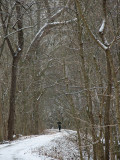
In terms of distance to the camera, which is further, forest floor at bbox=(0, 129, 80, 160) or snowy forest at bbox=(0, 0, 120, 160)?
forest floor at bbox=(0, 129, 80, 160)

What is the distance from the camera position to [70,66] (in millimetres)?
9008

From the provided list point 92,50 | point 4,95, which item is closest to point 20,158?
point 92,50

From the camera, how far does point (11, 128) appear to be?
50.5 ft

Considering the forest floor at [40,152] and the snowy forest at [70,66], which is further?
the forest floor at [40,152]

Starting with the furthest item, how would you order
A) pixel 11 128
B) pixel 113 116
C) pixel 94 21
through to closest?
1. pixel 11 128
2. pixel 113 116
3. pixel 94 21

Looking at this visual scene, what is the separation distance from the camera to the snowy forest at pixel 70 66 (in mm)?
5316

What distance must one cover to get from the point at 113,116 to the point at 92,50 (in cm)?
215

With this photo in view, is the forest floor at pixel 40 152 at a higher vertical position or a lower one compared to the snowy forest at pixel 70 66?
lower

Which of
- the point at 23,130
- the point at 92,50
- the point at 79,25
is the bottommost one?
the point at 23,130

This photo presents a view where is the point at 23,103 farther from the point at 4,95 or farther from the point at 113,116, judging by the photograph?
the point at 113,116

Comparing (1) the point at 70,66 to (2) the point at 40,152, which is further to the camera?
(2) the point at 40,152

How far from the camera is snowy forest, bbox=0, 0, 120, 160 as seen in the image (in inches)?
209

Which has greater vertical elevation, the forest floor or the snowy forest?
the snowy forest

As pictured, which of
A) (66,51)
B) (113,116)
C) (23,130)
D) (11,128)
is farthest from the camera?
(23,130)
